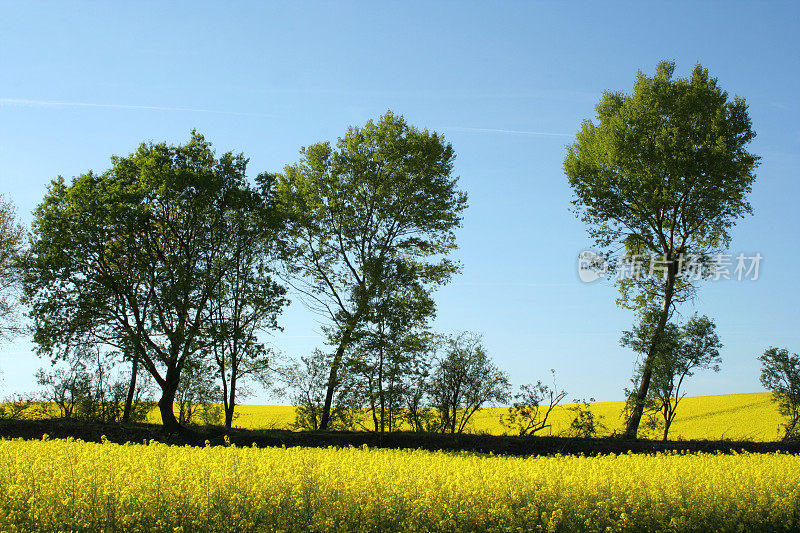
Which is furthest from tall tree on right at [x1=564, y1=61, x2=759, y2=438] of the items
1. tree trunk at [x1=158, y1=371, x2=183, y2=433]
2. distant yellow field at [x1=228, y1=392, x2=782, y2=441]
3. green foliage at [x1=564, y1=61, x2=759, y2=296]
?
tree trunk at [x1=158, y1=371, x2=183, y2=433]

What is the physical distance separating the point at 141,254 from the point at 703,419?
41.5 m

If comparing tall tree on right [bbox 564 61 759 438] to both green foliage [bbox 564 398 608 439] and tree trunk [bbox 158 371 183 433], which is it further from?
tree trunk [bbox 158 371 183 433]

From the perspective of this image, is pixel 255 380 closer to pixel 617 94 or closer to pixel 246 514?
pixel 246 514

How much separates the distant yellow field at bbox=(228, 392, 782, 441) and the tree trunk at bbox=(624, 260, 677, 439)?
829 cm

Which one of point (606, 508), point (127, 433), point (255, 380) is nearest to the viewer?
point (606, 508)

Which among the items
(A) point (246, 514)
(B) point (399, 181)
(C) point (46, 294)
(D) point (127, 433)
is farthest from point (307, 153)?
(A) point (246, 514)

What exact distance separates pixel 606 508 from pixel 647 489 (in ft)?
4.13

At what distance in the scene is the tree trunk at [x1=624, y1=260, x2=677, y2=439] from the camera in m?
25.1

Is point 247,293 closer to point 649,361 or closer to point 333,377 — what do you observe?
point 333,377

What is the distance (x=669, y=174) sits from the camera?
2719 cm

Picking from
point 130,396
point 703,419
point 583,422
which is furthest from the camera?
point 703,419

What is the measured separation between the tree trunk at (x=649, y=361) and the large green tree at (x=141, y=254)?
18.3 meters

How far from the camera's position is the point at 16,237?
31766mm

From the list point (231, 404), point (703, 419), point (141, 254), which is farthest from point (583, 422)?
point (703, 419)
